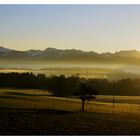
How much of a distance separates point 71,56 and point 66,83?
1.50 m

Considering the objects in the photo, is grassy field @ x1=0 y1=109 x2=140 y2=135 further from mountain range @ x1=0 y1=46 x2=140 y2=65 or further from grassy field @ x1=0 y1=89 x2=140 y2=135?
mountain range @ x1=0 y1=46 x2=140 y2=65

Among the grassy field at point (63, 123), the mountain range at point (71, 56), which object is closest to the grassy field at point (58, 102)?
the grassy field at point (63, 123)

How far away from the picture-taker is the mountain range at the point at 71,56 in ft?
49.3

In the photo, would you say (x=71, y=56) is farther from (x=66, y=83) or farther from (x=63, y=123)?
(x=63, y=123)

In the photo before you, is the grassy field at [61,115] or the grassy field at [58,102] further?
the grassy field at [58,102]

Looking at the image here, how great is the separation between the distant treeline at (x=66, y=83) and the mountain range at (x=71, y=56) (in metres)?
0.72

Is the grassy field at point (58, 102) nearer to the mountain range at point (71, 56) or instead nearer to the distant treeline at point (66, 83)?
the distant treeline at point (66, 83)

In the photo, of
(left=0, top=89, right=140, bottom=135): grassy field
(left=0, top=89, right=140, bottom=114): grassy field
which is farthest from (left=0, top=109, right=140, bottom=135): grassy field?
(left=0, top=89, right=140, bottom=114): grassy field

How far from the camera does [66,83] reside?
54.2 feet

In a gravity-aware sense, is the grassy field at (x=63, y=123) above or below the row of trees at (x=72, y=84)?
below

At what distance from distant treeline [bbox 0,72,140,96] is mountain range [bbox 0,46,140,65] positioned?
72cm

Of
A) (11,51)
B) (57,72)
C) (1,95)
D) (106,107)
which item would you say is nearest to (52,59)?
(57,72)

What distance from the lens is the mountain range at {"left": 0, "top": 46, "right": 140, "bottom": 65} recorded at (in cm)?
1502

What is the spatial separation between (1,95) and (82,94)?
3.35 meters
